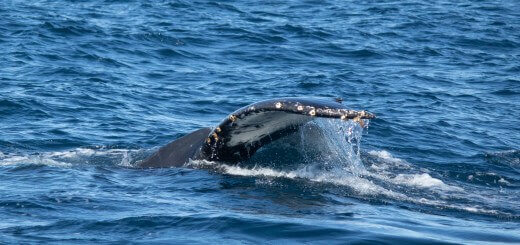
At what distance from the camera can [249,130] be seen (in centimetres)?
880

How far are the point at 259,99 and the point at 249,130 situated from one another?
7.51 m

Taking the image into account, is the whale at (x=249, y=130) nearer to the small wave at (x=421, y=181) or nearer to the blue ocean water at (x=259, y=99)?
the blue ocean water at (x=259, y=99)

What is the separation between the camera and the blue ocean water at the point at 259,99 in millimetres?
7594

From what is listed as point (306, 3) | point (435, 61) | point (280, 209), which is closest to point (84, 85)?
point (435, 61)

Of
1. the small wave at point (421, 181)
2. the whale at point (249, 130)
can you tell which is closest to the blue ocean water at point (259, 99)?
the small wave at point (421, 181)

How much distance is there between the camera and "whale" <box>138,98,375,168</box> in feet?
26.0

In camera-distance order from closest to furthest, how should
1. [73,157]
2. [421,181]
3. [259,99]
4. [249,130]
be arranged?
1. [249,130]
2. [421,181]
3. [73,157]
4. [259,99]

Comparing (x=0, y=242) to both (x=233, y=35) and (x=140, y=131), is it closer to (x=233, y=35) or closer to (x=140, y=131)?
(x=140, y=131)

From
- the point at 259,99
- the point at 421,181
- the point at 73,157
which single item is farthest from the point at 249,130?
the point at 259,99

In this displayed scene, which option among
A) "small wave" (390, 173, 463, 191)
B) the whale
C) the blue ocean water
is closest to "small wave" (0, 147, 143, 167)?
the blue ocean water

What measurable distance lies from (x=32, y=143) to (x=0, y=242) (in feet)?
18.7

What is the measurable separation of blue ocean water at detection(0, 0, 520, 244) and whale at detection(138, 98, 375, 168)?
0.59 feet

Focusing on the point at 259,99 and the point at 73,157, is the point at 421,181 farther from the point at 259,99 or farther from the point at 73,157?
the point at 259,99

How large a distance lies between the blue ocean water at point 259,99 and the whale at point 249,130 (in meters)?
0.18
